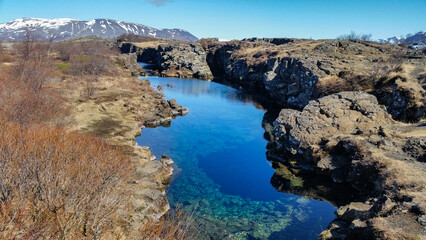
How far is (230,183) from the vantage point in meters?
30.4

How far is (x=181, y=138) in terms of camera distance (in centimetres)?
4331

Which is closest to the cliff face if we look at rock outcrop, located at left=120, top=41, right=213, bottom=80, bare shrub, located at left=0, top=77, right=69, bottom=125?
rock outcrop, located at left=120, top=41, right=213, bottom=80

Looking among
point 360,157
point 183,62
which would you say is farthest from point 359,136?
point 183,62

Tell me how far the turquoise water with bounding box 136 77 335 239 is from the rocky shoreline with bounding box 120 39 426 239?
102 inches

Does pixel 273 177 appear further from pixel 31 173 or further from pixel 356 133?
pixel 31 173

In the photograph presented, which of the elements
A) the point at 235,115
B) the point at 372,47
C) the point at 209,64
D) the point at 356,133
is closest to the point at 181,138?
the point at 235,115

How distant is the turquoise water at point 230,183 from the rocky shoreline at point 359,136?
8.47ft

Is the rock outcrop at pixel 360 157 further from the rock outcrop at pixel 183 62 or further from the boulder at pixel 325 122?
the rock outcrop at pixel 183 62

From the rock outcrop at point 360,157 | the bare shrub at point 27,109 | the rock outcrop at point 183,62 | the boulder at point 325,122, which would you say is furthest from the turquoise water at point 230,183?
the rock outcrop at point 183,62

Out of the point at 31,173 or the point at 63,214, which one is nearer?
the point at 63,214

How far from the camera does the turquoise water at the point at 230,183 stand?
73.9 ft

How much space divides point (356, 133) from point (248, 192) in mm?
18511

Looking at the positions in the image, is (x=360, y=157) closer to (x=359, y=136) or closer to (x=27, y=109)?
(x=359, y=136)

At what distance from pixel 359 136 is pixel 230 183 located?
61.8 ft
